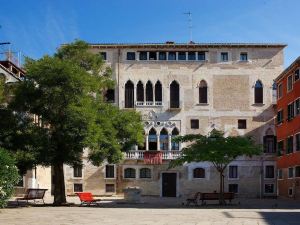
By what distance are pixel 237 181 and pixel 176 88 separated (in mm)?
10123

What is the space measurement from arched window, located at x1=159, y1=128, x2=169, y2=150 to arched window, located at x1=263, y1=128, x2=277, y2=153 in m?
8.89

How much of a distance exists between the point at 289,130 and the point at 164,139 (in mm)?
12125

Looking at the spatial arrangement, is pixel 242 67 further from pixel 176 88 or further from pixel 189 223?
pixel 189 223

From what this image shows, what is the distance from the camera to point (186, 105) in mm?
51844

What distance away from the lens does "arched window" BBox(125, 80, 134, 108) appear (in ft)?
170

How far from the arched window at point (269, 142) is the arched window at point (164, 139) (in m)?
8.89

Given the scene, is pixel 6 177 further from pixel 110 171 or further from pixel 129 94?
pixel 129 94

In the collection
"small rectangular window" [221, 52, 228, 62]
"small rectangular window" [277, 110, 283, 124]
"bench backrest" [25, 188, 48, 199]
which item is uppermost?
"small rectangular window" [221, 52, 228, 62]

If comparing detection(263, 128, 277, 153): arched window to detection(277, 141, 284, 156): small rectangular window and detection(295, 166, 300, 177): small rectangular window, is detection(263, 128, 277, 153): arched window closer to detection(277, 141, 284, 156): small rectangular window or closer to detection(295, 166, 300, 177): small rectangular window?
detection(277, 141, 284, 156): small rectangular window

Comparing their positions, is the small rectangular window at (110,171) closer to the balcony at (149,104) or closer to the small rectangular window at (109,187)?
the small rectangular window at (109,187)

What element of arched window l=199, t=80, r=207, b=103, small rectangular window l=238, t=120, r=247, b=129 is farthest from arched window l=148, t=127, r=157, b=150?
small rectangular window l=238, t=120, r=247, b=129

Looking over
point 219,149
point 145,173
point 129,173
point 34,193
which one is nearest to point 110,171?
point 129,173

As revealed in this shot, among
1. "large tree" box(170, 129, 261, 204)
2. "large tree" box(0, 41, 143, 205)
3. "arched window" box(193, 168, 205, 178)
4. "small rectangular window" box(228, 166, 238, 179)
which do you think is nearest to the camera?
"large tree" box(0, 41, 143, 205)

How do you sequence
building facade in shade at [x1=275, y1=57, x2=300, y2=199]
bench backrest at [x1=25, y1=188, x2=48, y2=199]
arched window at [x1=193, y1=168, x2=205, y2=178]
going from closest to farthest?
bench backrest at [x1=25, y1=188, x2=48, y2=199]
building facade in shade at [x1=275, y1=57, x2=300, y2=199]
arched window at [x1=193, y1=168, x2=205, y2=178]
